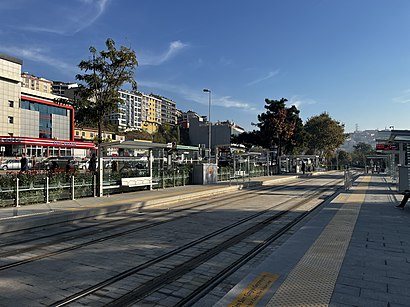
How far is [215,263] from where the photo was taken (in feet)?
20.6

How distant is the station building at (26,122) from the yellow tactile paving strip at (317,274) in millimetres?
44856

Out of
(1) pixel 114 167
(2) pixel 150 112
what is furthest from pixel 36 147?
(2) pixel 150 112

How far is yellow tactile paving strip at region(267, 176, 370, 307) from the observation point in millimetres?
4309

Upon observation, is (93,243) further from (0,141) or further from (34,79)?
(34,79)

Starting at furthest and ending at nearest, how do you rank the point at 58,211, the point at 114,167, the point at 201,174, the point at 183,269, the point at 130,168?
the point at 201,174 < the point at 130,168 < the point at 114,167 < the point at 58,211 < the point at 183,269

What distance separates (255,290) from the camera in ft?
15.2

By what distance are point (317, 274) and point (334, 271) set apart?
1.15 feet

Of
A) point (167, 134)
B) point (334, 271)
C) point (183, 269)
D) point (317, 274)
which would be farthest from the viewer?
point (167, 134)

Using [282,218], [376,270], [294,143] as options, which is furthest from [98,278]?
[294,143]

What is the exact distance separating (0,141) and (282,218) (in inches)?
1851

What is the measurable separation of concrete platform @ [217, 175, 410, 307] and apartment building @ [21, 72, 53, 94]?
141 meters

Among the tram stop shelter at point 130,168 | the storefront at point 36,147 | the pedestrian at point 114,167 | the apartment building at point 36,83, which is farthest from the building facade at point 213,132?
the pedestrian at point 114,167

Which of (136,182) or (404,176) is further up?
(404,176)

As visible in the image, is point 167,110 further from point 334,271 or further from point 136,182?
point 334,271
